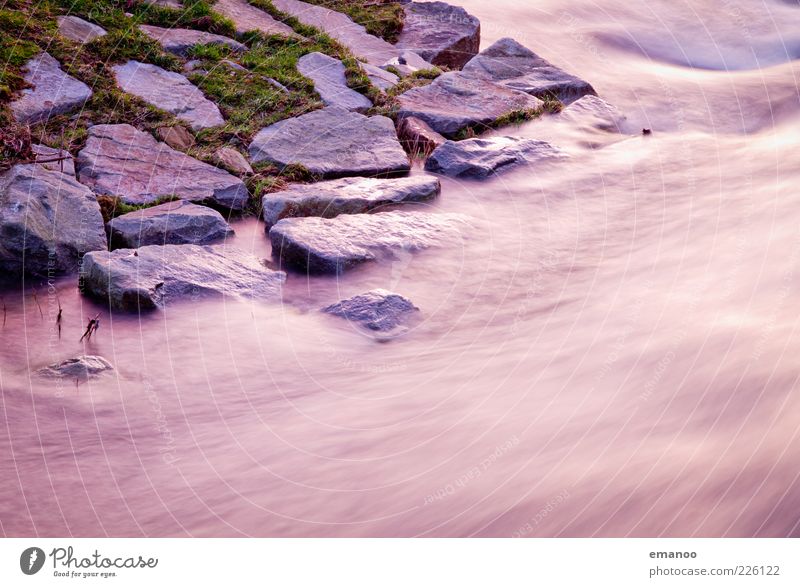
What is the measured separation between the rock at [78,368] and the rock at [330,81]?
13.8 ft

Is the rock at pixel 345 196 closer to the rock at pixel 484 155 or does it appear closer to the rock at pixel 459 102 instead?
the rock at pixel 484 155

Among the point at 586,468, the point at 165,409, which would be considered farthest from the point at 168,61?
the point at 586,468

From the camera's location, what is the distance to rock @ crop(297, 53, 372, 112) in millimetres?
8703

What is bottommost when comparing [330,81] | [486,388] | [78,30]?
[486,388]

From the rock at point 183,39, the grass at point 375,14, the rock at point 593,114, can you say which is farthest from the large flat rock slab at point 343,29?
the rock at point 593,114

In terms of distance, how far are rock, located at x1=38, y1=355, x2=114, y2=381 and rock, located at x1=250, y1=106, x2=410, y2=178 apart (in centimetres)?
311

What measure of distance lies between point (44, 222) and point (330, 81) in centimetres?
369

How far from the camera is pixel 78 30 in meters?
8.67

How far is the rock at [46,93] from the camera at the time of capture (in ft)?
24.6

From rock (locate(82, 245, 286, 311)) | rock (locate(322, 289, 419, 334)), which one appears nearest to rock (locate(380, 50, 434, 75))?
rock (locate(82, 245, 286, 311))

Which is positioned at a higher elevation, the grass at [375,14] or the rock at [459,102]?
the grass at [375,14]

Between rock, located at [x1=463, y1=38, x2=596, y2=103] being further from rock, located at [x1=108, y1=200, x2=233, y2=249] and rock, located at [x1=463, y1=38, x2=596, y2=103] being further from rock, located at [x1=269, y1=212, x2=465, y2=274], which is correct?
rock, located at [x1=108, y1=200, x2=233, y2=249]

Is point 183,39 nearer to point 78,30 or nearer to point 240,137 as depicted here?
point 78,30

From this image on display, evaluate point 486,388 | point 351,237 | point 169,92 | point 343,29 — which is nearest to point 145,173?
point 169,92
